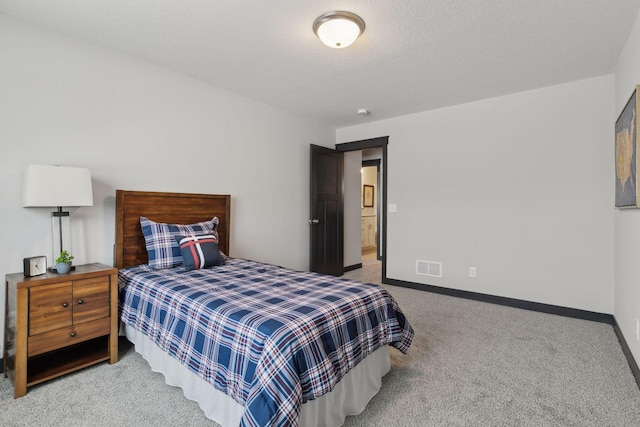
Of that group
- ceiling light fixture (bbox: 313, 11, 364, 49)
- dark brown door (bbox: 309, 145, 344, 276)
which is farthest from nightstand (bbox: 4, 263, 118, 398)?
dark brown door (bbox: 309, 145, 344, 276)

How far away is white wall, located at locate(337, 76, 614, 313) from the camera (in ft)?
10.5

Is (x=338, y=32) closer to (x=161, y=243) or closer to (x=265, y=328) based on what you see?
(x=265, y=328)

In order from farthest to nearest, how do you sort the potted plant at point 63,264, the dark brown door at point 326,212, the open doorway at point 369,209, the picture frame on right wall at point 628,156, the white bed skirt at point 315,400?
the open doorway at point 369,209 < the dark brown door at point 326,212 < the potted plant at point 63,264 < the picture frame on right wall at point 628,156 < the white bed skirt at point 315,400

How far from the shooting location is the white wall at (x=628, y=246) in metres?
2.17

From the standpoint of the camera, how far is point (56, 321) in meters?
2.02

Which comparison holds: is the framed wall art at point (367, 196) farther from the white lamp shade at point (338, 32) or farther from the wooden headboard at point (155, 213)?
the white lamp shade at point (338, 32)

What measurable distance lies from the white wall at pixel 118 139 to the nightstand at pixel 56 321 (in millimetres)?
521

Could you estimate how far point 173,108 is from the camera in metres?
3.15

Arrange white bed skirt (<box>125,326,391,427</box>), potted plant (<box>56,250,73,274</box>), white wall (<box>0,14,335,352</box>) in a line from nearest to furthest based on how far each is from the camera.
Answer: white bed skirt (<box>125,326,391,427</box>) < potted plant (<box>56,250,73,274</box>) < white wall (<box>0,14,335,352</box>)

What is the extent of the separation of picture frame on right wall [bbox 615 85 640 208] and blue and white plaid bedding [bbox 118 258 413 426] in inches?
71.1

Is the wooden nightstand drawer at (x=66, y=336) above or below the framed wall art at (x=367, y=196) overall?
below

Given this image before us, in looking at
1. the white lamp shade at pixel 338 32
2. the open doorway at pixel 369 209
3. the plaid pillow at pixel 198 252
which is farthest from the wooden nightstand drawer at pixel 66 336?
the open doorway at pixel 369 209

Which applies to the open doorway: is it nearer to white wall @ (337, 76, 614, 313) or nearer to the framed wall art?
the framed wall art

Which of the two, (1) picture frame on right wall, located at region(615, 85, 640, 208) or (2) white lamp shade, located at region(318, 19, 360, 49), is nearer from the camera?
(1) picture frame on right wall, located at region(615, 85, 640, 208)
